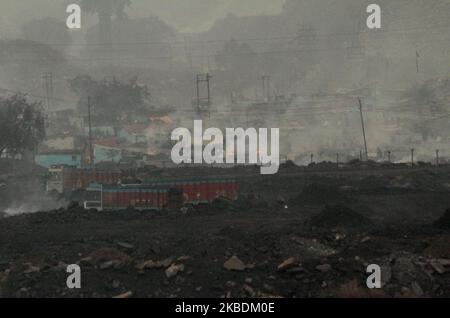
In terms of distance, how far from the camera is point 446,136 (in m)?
56.6

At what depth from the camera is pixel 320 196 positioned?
23578mm

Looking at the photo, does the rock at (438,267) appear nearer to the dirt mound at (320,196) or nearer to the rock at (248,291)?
the rock at (248,291)

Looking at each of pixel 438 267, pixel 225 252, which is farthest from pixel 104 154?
pixel 438 267

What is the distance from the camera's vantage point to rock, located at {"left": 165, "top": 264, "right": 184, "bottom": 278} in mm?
12039

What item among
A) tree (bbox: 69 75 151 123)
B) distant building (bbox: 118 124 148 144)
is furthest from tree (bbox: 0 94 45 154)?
tree (bbox: 69 75 151 123)

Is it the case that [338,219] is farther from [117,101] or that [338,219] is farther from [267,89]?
[267,89]

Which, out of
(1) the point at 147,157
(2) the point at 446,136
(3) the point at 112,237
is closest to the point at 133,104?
(1) the point at 147,157

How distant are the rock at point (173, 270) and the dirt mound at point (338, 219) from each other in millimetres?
5945

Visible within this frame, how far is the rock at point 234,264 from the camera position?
40.3 ft

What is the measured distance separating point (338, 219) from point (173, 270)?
6925 millimetres

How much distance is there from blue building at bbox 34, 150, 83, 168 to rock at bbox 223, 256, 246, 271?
117 feet
